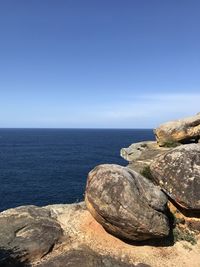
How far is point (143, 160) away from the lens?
33.9 m

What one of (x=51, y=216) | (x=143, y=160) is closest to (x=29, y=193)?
(x=143, y=160)

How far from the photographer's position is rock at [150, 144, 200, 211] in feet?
73.4

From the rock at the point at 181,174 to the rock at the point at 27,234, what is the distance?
889 cm

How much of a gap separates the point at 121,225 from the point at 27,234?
22.0 feet

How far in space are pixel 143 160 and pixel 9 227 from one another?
55.6 feet

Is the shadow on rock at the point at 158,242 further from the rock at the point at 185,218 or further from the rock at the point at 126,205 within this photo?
the rock at the point at 185,218

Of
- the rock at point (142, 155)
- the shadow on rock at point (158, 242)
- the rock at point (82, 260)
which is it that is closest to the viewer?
the rock at point (82, 260)

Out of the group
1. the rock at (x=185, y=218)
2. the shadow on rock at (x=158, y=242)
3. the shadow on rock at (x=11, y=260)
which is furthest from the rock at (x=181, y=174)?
the shadow on rock at (x=11, y=260)

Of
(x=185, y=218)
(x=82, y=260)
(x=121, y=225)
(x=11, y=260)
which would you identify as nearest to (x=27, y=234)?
(x=11, y=260)

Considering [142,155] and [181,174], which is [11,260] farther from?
[142,155]

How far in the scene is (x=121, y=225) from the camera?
20.4 meters

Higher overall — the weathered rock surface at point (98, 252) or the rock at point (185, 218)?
the rock at point (185, 218)

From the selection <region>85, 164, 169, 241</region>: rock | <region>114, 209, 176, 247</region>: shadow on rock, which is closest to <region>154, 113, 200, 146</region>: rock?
<region>85, 164, 169, 241</region>: rock

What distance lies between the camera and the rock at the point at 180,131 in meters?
40.4
